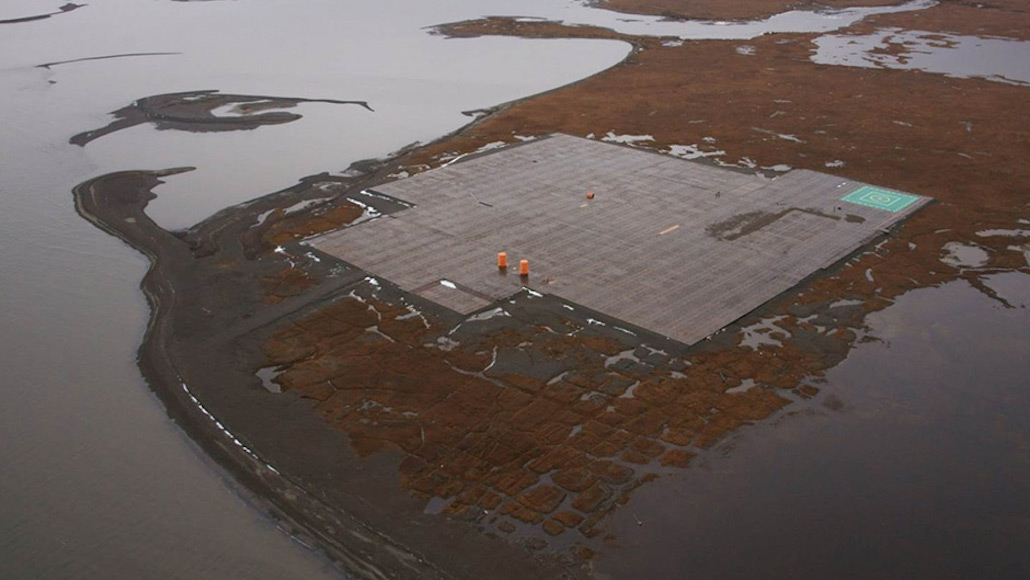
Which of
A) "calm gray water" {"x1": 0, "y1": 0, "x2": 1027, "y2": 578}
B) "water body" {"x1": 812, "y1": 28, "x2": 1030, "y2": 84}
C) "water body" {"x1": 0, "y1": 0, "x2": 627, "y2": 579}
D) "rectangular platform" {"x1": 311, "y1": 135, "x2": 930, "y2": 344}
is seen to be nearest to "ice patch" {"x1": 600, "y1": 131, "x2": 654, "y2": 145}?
"rectangular platform" {"x1": 311, "y1": 135, "x2": 930, "y2": 344}

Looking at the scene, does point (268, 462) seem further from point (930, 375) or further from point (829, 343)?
point (930, 375)

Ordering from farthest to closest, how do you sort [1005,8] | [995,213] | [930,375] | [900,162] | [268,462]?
1. [1005,8]
2. [900,162]
3. [995,213]
4. [930,375]
5. [268,462]

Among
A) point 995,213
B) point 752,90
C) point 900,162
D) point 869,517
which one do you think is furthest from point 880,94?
point 869,517

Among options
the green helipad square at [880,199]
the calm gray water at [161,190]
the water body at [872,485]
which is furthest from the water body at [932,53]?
the water body at [872,485]

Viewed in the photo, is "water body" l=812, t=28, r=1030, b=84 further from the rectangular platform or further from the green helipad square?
the rectangular platform

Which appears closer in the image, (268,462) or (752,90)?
(268,462)

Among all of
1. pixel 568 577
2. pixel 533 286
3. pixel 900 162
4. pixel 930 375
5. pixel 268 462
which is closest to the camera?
pixel 568 577
